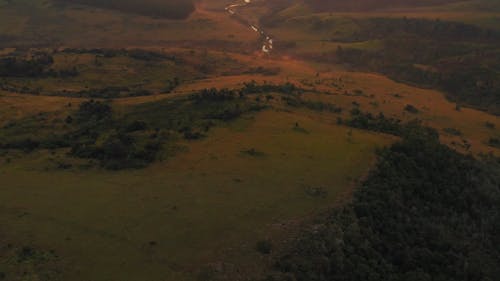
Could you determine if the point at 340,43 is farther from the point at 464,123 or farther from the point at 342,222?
the point at 342,222

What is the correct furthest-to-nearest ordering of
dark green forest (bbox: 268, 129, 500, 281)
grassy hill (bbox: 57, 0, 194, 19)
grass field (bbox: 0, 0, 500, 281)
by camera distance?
grassy hill (bbox: 57, 0, 194, 19) → dark green forest (bbox: 268, 129, 500, 281) → grass field (bbox: 0, 0, 500, 281)

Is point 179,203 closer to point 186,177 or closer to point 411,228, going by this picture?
point 186,177

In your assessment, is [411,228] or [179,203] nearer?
[179,203]

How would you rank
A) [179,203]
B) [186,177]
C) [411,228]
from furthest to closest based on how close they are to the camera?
[186,177] < [411,228] < [179,203]

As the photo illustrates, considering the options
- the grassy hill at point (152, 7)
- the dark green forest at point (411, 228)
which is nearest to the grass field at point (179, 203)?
the dark green forest at point (411, 228)

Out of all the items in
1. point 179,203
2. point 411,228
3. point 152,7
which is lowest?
point 411,228

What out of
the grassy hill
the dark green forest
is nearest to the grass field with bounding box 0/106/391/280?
the dark green forest

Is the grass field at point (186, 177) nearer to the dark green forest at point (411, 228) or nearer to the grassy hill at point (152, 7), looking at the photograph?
the dark green forest at point (411, 228)

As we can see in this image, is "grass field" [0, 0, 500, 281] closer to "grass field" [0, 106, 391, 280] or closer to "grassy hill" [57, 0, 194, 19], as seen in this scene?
"grass field" [0, 106, 391, 280]

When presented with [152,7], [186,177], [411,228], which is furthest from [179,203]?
[152,7]
